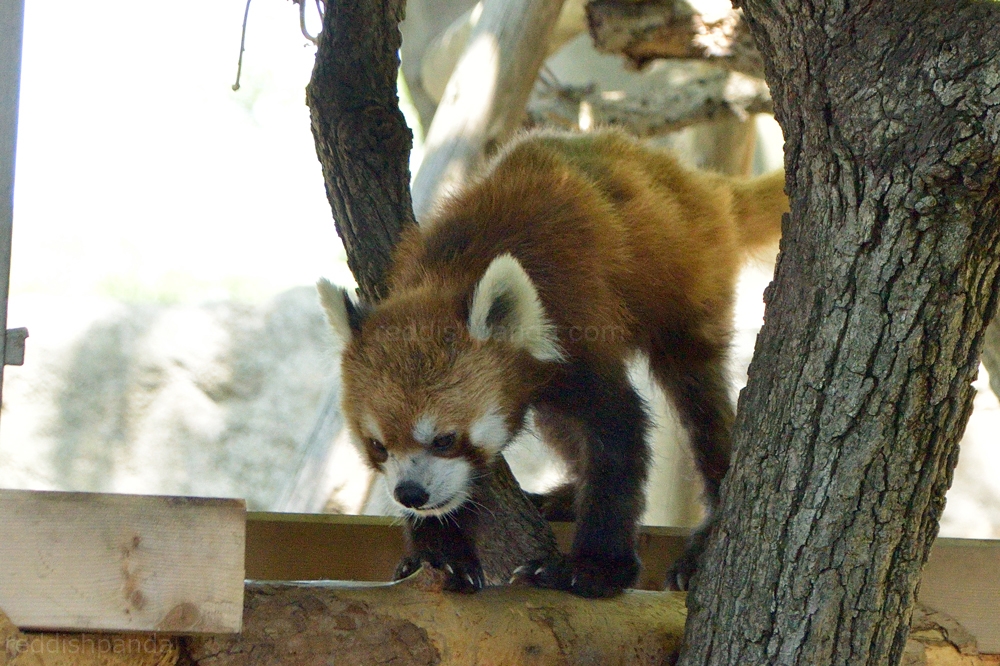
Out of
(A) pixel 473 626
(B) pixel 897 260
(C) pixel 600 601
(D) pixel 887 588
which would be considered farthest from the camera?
(C) pixel 600 601

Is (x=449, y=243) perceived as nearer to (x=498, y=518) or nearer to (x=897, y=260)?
(x=498, y=518)

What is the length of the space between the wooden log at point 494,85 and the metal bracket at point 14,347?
3540 mm

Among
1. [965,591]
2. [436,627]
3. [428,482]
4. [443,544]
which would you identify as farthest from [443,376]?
[965,591]

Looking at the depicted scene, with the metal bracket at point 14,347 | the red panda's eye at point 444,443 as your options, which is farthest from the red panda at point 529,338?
the metal bracket at point 14,347

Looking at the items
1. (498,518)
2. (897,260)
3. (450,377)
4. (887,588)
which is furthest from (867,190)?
(498,518)

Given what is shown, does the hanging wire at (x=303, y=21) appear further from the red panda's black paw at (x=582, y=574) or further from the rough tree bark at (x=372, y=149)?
the red panda's black paw at (x=582, y=574)

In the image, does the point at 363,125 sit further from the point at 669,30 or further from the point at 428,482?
the point at 669,30

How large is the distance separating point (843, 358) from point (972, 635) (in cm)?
139

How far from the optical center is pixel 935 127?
2.02 metres

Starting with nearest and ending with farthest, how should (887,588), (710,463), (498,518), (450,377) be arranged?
(887,588)
(450,377)
(498,518)
(710,463)

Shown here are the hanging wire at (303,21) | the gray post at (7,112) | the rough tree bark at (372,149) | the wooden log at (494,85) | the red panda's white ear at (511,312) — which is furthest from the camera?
the wooden log at (494,85)

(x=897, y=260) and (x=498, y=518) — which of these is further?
(x=498, y=518)

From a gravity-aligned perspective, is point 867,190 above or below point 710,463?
above

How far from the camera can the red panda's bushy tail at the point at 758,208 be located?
439 cm
